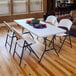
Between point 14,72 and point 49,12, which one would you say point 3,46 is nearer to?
point 14,72

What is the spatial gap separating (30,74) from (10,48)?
1.42 m

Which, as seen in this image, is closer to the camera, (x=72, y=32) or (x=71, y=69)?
(x=71, y=69)

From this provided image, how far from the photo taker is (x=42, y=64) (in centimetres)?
327

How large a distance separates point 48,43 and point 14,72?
6.12ft

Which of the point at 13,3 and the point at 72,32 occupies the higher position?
the point at 13,3

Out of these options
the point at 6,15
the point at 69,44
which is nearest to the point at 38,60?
the point at 69,44

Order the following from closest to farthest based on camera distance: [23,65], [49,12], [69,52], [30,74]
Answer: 1. [30,74]
2. [23,65]
3. [69,52]
4. [49,12]

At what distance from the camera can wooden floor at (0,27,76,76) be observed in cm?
292

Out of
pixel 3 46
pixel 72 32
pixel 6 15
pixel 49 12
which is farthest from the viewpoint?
pixel 49 12

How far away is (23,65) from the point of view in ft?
10.6

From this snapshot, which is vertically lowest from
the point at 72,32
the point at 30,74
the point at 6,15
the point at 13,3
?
the point at 30,74

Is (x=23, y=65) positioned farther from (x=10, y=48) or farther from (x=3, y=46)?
(x=3, y=46)

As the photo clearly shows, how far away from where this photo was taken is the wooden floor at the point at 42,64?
2.92 metres

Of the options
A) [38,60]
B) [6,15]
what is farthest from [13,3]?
[38,60]
